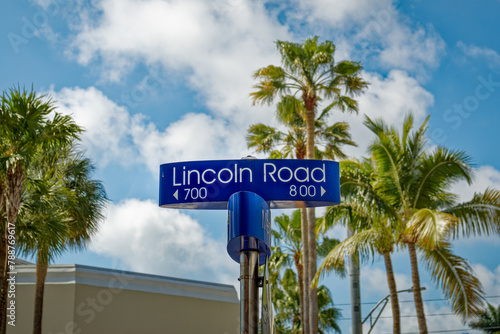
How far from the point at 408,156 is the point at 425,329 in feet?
15.6

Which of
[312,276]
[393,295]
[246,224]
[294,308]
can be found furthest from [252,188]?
[294,308]

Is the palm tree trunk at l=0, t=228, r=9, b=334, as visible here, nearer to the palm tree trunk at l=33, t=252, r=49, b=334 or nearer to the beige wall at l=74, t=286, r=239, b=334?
the palm tree trunk at l=33, t=252, r=49, b=334

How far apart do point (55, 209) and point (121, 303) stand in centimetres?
595

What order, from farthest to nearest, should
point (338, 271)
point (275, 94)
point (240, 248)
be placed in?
point (338, 271) → point (275, 94) → point (240, 248)

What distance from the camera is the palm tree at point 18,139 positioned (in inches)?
451

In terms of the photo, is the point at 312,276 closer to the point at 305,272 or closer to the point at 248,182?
the point at 305,272

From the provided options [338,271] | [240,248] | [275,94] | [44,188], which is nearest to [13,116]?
[44,188]

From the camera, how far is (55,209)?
13867 mm

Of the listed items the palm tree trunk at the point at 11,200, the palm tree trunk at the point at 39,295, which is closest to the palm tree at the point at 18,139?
the palm tree trunk at the point at 11,200

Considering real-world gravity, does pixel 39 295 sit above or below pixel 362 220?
below

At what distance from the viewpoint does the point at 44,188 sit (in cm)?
1233

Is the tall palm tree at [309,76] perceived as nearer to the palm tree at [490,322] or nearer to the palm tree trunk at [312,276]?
the palm tree trunk at [312,276]

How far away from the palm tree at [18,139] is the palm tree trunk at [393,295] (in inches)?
393

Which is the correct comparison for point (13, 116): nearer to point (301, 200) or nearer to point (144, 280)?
point (301, 200)
